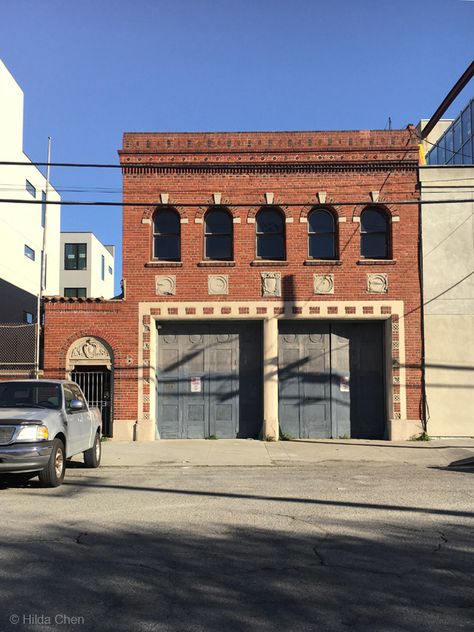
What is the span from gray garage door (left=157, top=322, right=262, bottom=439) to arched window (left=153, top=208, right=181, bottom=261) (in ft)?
7.61

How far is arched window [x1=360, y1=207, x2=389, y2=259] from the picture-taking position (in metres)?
18.2

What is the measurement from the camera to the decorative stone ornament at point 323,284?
58.3ft

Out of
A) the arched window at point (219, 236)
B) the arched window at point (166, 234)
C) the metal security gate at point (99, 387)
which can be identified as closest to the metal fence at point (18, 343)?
the metal security gate at point (99, 387)

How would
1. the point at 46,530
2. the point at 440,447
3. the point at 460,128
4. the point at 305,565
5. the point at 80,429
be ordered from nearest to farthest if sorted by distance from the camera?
the point at 305,565 → the point at 46,530 → the point at 80,429 → the point at 440,447 → the point at 460,128

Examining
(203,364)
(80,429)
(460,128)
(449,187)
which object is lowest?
(80,429)

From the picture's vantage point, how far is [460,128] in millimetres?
34719

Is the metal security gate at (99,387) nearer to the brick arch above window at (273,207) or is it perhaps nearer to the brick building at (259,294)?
the brick building at (259,294)

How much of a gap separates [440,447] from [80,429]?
940 cm

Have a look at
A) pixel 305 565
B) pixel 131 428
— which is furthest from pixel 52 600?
pixel 131 428

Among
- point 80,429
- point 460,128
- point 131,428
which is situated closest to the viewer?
point 80,429

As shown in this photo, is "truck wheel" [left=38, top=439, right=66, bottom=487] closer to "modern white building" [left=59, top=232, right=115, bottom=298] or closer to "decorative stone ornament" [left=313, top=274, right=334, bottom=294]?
"decorative stone ornament" [left=313, top=274, right=334, bottom=294]

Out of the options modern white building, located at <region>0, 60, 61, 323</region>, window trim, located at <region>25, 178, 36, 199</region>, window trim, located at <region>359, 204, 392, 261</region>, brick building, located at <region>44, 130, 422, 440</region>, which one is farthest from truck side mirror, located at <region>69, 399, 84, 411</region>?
window trim, located at <region>25, 178, 36, 199</region>

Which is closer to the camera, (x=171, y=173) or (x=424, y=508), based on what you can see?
(x=424, y=508)

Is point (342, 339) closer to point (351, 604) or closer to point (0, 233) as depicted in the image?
point (351, 604)
